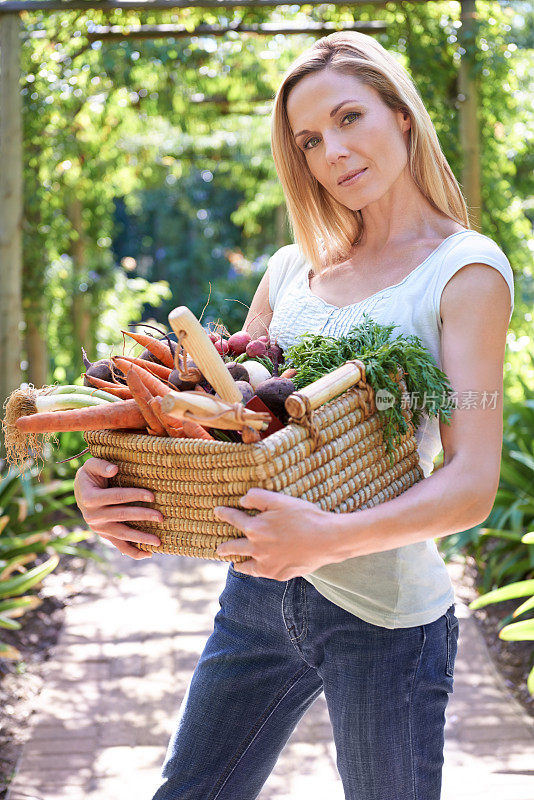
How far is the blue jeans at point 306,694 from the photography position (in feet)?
4.40

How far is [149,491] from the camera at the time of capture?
1.31 m

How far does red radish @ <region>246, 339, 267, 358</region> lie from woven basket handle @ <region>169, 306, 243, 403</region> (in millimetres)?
260

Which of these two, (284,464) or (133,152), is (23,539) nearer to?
(284,464)

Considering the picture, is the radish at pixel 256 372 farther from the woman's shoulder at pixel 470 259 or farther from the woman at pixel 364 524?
the woman's shoulder at pixel 470 259

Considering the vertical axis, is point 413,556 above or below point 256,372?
below

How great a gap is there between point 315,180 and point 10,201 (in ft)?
9.99

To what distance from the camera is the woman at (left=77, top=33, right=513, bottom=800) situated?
124 cm

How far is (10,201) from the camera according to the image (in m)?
4.38

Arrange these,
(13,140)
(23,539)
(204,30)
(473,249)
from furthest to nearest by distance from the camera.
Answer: (204,30), (13,140), (23,539), (473,249)

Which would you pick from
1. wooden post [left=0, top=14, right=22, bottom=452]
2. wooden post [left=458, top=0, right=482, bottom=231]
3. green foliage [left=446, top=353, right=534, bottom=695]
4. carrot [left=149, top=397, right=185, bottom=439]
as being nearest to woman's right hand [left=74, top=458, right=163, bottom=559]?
carrot [left=149, top=397, right=185, bottom=439]

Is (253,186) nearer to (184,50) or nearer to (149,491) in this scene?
(184,50)

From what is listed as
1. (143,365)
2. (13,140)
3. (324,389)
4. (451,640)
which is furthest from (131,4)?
(451,640)

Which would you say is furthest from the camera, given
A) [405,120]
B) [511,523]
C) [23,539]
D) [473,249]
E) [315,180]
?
[511,523]

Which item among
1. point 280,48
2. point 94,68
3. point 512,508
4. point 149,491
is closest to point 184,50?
point 94,68
